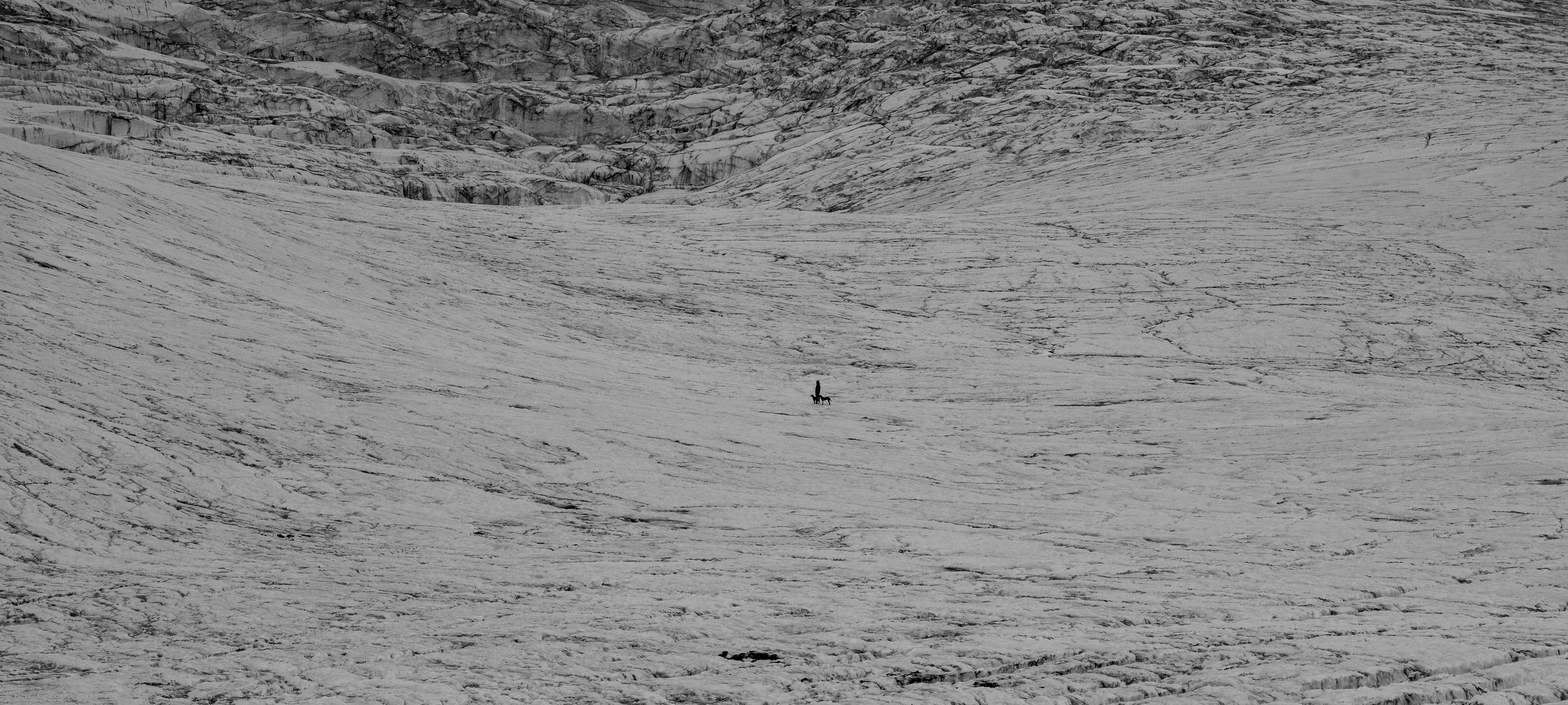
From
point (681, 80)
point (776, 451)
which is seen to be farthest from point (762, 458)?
point (681, 80)

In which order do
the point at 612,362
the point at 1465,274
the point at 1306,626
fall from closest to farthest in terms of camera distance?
the point at 1306,626 < the point at 612,362 < the point at 1465,274

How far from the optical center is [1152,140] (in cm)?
4553

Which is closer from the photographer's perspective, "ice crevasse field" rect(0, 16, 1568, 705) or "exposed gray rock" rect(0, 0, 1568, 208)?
"ice crevasse field" rect(0, 16, 1568, 705)

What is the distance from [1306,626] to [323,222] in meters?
25.8

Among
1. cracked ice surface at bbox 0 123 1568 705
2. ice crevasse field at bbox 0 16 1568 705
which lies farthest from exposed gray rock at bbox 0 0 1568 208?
cracked ice surface at bbox 0 123 1568 705

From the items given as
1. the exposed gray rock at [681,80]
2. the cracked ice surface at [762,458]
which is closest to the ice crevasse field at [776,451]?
the cracked ice surface at [762,458]

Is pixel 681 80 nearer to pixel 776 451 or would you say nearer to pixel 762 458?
pixel 776 451

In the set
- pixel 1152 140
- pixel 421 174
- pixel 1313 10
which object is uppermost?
pixel 1313 10

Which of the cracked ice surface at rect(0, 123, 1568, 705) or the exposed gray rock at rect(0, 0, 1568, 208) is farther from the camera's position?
the exposed gray rock at rect(0, 0, 1568, 208)

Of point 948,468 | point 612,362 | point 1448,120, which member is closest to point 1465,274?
point 1448,120

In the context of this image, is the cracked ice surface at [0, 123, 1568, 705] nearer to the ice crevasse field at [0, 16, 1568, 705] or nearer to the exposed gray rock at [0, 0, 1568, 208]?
the ice crevasse field at [0, 16, 1568, 705]

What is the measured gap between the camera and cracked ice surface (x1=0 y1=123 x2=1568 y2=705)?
925 centimetres

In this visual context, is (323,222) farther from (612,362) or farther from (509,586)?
(509,586)

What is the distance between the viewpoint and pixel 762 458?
17.0 m
